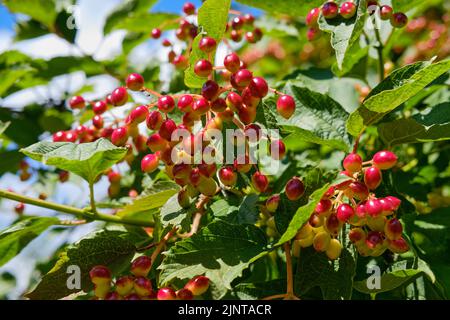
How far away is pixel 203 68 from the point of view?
95 cm

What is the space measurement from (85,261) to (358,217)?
1.73 ft

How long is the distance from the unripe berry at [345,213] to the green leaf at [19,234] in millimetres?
667

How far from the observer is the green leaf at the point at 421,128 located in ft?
3.31

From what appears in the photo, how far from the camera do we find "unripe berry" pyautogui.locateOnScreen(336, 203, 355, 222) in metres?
0.87

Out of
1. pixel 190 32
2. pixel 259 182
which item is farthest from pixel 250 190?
pixel 190 32

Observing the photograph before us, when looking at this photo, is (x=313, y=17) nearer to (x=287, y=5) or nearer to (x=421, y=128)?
(x=287, y=5)

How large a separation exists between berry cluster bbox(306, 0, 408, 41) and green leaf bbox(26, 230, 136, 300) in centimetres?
62

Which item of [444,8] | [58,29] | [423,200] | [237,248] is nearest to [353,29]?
[237,248]

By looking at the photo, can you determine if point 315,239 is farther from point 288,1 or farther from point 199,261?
point 288,1

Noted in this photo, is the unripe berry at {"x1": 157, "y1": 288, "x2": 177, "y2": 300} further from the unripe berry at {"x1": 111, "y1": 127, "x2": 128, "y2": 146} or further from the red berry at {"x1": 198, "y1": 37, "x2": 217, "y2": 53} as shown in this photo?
the red berry at {"x1": 198, "y1": 37, "x2": 217, "y2": 53}

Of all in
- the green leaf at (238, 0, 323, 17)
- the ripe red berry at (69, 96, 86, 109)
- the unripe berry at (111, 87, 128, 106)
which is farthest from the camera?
the ripe red berry at (69, 96, 86, 109)

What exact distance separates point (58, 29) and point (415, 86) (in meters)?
1.48

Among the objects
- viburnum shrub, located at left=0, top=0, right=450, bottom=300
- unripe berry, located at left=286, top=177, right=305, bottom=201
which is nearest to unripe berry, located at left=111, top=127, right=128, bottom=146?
viburnum shrub, located at left=0, top=0, right=450, bottom=300
